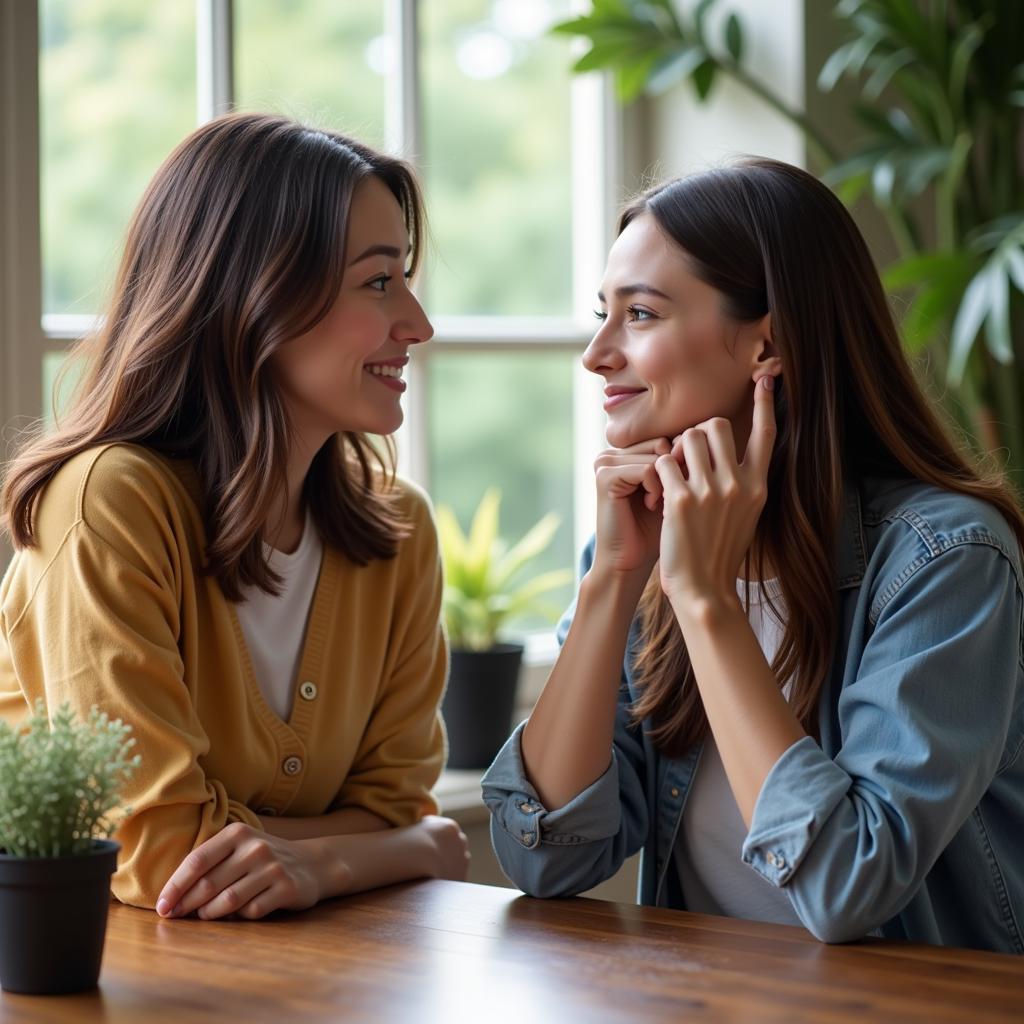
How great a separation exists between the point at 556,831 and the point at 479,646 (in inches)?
57.4

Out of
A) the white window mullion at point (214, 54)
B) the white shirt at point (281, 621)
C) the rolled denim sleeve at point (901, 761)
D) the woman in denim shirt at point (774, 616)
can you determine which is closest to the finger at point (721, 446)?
the woman in denim shirt at point (774, 616)

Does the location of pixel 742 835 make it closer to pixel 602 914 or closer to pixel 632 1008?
pixel 602 914

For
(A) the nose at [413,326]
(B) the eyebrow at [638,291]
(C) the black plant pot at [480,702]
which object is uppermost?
(B) the eyebrow at [638,291]

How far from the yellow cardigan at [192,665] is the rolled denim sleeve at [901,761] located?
651mm

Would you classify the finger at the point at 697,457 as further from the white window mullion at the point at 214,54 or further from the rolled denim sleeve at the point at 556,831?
the white window mullion at the point at 214,54

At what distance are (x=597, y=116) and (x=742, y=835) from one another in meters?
2.49

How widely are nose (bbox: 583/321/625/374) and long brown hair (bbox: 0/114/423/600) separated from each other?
0.35 metres

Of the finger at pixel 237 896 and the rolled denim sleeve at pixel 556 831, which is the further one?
the rolled denim sleeve at pixel 556 831

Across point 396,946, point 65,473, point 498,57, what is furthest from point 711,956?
point 498,57

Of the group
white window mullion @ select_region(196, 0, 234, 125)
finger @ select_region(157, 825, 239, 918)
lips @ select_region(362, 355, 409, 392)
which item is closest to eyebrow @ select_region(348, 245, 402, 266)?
lips @ select_region(362, 355, 409, 392)

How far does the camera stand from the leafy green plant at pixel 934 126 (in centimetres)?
316

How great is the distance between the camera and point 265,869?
1.60 metres

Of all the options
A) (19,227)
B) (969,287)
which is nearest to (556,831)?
(19,227)

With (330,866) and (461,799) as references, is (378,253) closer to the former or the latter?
(330,866)
